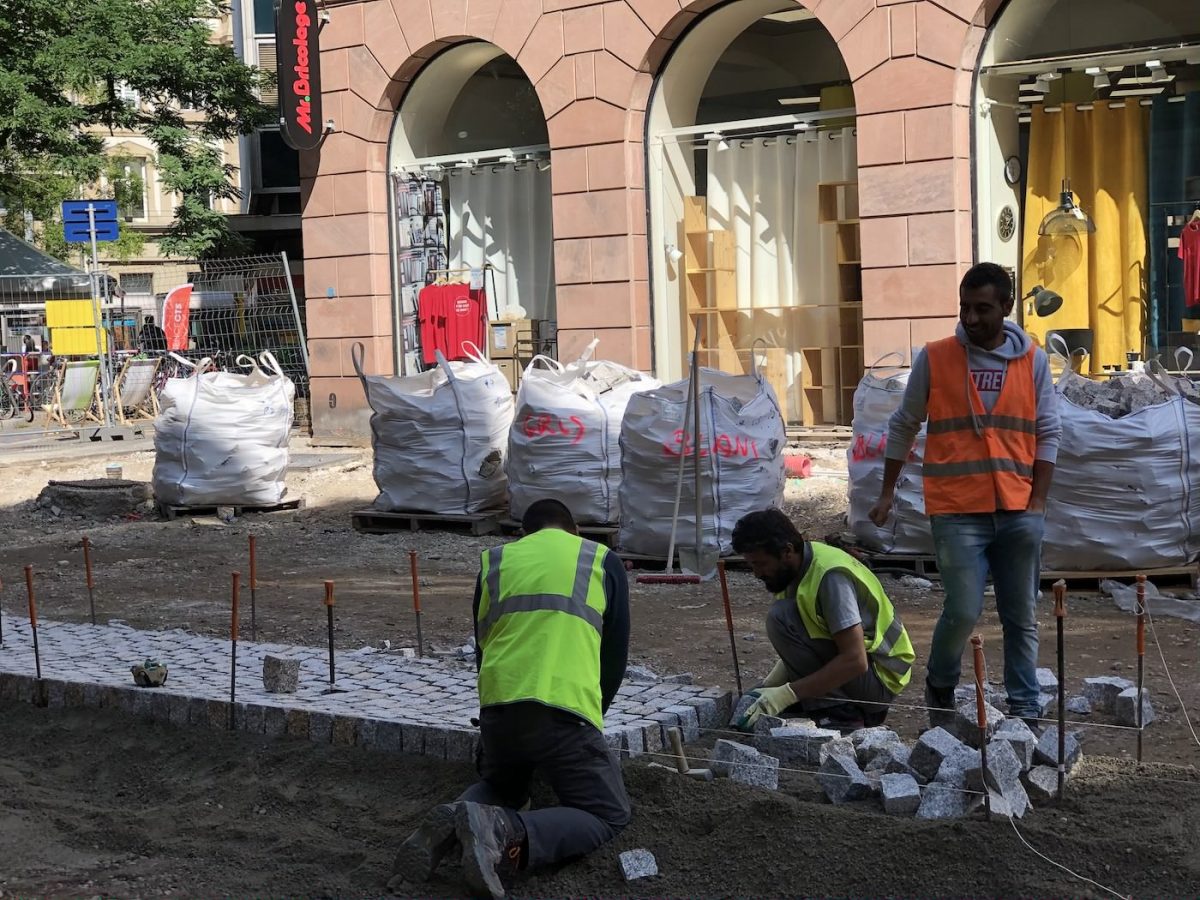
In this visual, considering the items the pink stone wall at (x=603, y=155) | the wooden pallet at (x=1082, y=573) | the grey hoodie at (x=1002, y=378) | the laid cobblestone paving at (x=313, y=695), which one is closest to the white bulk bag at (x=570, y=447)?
the wooden pallet at (x=1082, y=573)

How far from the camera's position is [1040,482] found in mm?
5410

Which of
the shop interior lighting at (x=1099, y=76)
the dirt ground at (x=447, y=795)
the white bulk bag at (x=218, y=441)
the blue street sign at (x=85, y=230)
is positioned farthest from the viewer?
the blue street sign at (x=85, y=230)

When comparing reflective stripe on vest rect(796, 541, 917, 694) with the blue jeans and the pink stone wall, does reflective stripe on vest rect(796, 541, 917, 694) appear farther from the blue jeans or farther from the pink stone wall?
the pink stone wall

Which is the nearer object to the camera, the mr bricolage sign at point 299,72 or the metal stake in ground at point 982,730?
the metal stake in ground at point 982,730

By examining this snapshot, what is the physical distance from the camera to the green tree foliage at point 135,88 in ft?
78.0

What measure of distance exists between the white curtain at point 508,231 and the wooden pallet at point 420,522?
591cm

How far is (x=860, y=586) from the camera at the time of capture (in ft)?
18.1

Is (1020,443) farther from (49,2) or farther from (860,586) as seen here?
(49,2)

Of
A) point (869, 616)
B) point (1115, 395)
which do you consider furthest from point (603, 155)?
point (869, 616)

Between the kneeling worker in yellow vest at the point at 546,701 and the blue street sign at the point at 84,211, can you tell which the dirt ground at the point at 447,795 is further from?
the blue street sign at the point at 84,211

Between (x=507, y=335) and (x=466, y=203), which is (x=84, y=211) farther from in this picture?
(x=507, y=335)

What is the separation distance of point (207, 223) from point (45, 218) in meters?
16.7

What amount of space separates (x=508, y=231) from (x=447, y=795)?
43.0ft

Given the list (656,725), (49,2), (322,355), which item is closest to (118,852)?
(656,725)
